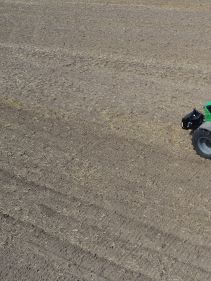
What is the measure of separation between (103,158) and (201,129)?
1895 mm

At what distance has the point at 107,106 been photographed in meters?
12.1

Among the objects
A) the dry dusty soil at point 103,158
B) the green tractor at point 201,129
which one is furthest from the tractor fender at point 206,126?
the dry dusty soil at point 103,158

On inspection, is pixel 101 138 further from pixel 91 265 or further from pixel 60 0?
A: pixel 60 0

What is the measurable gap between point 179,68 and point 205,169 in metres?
5.37

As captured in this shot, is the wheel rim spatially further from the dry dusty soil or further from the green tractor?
the dry dusty soil

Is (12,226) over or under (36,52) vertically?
over

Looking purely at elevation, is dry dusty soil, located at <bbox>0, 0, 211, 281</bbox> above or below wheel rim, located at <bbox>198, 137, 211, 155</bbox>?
below

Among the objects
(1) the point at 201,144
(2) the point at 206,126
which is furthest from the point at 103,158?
(2) the point at 206,126

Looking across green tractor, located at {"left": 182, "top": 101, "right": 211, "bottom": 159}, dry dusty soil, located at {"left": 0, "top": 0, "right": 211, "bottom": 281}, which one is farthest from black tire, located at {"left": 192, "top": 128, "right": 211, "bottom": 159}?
dry dusty soil, located at {"left": 0, "top": 0, "right": 211, "bottom": 281}

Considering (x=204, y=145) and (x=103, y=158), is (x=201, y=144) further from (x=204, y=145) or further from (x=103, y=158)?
(x=103, y=158)

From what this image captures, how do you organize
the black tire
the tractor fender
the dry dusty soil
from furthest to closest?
the black tire < the tractor fender < the dry dusty soil

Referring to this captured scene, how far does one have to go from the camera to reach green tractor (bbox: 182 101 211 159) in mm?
9461

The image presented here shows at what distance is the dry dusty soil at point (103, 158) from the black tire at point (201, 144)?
0.59 ft

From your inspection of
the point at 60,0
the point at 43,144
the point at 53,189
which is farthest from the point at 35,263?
the point at 60,0
